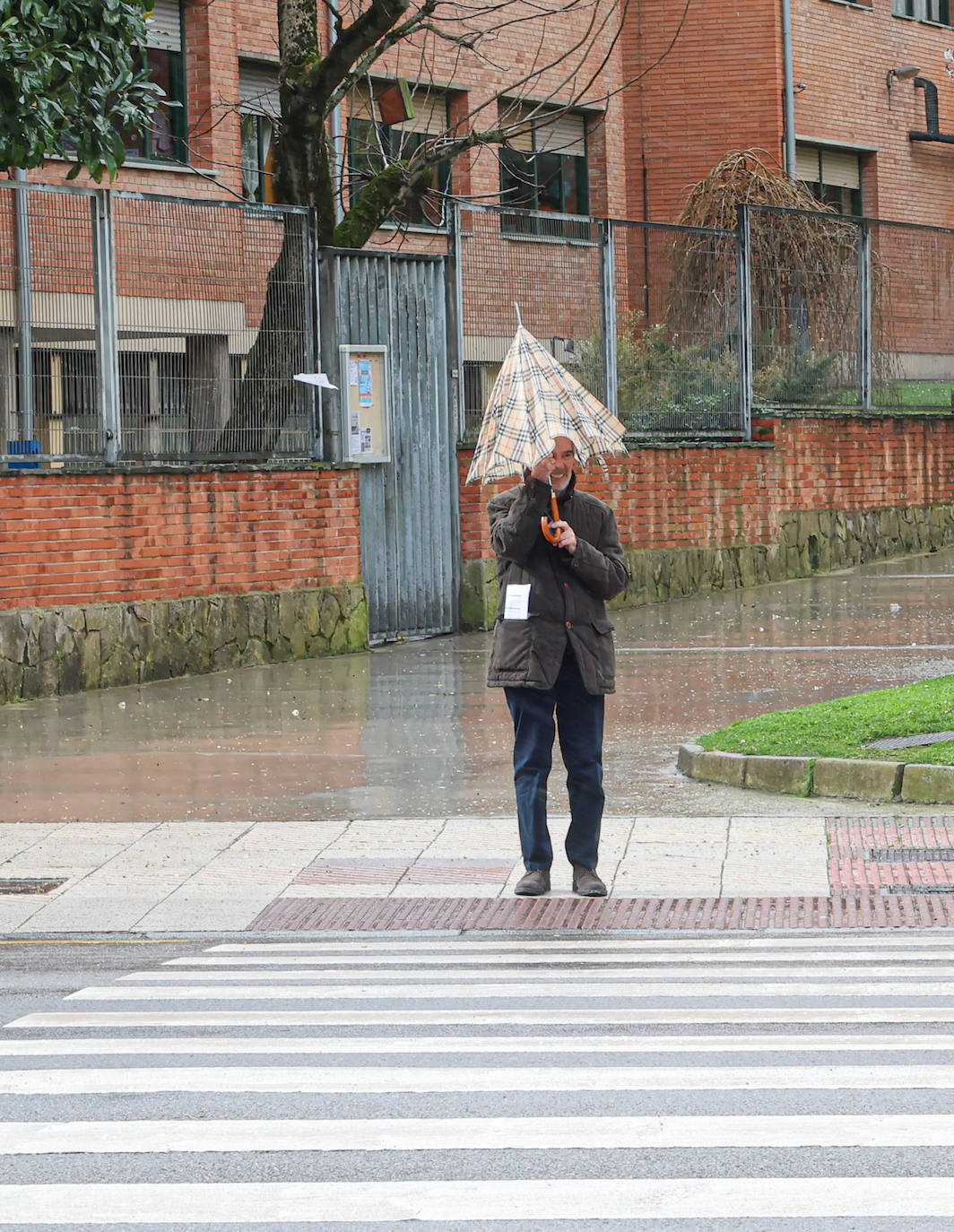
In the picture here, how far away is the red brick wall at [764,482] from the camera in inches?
829

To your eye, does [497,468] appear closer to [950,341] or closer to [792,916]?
[792,916]

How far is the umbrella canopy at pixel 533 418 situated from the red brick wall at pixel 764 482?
10161 mm

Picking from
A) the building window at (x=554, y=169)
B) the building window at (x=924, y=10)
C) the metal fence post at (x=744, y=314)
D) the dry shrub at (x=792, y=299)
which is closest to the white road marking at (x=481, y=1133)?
the dry shrub at (x=792, y=299)

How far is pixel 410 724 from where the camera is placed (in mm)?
13336

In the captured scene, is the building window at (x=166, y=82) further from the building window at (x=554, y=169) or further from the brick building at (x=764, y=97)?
the brick building at (x=764, y=97)

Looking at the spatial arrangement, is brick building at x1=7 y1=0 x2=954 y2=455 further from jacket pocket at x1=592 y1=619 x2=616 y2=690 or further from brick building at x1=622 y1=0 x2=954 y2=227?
jacket pocket at x1=592 y1=619 x2=616 y2=690

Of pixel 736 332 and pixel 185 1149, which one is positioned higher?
pixel 736 332

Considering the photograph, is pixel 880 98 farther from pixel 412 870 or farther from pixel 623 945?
pixel 623 945

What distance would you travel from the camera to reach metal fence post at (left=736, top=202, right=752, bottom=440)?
2292cm

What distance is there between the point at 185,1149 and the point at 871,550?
2085cm

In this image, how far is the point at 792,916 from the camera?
802 centimetres

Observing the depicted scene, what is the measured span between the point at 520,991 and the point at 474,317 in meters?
12.8

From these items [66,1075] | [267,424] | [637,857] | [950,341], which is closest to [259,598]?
[267,424]

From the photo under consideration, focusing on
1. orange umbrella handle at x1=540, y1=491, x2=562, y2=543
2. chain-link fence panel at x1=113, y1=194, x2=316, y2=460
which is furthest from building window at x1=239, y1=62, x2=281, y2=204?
orange umbrella handle at x1=540, y1=491, x2=562, y2=543
